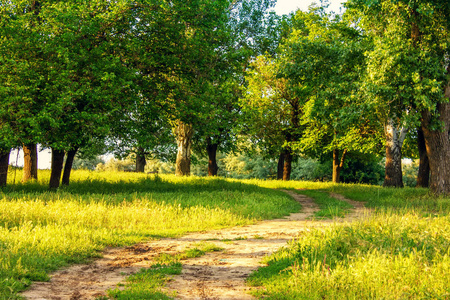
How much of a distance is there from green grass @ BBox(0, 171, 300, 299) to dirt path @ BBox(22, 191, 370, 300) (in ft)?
1.36

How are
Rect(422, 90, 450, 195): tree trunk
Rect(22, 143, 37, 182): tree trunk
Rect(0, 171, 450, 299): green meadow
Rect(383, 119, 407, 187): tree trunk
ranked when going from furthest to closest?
1. Rect(383, 119, 407, 187): tree trunk
2. Rect(22, 143, 37, 182): tree trunk
3. Rect(422, 90, 450, 195): tree trunk
4. Rect(0, 171, 450, 299): green meadow

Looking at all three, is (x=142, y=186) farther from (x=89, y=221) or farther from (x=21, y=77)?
(x=89, y=221)

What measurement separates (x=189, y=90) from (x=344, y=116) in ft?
25.9

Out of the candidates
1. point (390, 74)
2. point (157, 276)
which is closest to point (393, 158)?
point (390, 74)

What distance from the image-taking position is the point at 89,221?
1080cm

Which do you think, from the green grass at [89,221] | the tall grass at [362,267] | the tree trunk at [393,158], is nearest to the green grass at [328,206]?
the green grass at [89,221]

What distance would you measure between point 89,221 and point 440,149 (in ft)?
53.4

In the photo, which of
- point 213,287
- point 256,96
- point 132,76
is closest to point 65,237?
point 213,287

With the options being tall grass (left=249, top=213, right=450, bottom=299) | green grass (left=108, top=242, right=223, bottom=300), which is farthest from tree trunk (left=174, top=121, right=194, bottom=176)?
tall grass (left=249, top=213, right=450, bottom=299)

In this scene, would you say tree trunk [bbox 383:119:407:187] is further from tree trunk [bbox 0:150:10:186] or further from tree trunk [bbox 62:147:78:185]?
tree trunk [bbox 0:150:10:186]

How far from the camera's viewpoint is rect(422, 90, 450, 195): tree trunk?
18141 mm

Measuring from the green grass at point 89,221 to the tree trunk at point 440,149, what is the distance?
718 cm

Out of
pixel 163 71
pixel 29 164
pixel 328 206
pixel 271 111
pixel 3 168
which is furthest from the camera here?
pixel 271 111

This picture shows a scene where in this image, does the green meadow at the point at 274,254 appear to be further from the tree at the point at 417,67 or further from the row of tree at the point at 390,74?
the row of tree at the point at 390,74
